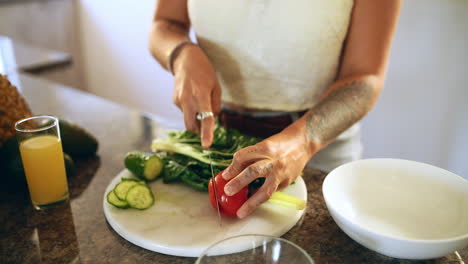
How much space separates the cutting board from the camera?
38.8 inches

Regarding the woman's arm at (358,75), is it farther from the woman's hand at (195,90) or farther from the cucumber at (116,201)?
the cucumber at (116,201)

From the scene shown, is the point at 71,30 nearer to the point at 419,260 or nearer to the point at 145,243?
the point at 145,243

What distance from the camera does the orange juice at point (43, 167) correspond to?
3.57 feet

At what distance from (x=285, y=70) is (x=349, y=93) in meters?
0.24

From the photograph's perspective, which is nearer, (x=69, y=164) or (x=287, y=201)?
(x=287, y=201)

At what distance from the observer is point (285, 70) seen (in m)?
1.42

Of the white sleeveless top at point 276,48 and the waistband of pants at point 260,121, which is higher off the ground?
the white sleeveless top at point 276,48

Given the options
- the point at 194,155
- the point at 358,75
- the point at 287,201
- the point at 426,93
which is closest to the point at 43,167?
the point at 194,155

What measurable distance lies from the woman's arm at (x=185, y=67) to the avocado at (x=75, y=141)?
34 cm

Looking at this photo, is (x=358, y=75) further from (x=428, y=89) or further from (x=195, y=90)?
(x=428, y=89)

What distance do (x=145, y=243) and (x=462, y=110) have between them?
6.65ft

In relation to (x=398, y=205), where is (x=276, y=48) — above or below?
above

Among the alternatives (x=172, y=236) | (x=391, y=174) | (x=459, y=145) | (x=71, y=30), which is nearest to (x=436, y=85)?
(x=459, y=145)

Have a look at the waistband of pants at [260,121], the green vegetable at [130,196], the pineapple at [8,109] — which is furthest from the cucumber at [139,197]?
the waistband of pants at [260,121]
